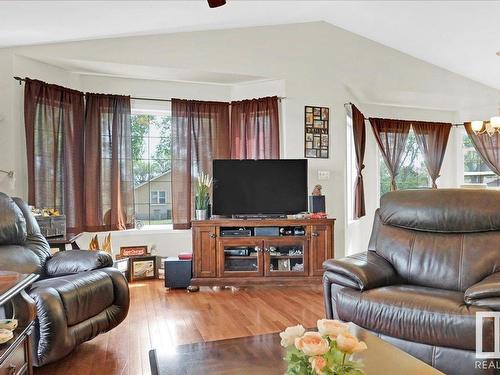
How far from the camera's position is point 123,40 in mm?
4242

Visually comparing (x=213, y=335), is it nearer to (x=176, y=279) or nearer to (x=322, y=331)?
(x=176, y=279)

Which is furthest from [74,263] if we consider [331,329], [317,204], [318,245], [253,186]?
[317,204]

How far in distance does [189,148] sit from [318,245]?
2012 mm

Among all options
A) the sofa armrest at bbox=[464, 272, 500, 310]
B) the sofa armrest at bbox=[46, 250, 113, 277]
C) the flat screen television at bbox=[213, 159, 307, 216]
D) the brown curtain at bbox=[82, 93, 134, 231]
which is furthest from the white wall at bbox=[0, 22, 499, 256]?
the sofa armrest at bbox=[464, 272, 500, 310]

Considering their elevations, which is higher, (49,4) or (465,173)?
(49,4)

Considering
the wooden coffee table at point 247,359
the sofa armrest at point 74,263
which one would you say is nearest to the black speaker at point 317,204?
the sofa armrest at point 74,263

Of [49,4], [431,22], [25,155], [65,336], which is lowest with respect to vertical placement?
[65,336]

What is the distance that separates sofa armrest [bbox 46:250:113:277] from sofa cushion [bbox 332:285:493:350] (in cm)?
171

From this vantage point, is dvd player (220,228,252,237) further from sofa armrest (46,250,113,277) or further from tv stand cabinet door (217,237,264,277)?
sofa armrest (46,250,113,277)

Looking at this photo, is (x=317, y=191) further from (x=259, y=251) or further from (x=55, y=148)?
(x=55, y=148)

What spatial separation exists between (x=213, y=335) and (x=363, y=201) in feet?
11.9

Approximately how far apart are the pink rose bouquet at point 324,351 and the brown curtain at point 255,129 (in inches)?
146

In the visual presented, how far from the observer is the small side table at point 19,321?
4.82 ft

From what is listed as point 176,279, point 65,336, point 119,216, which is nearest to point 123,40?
point 119,216
